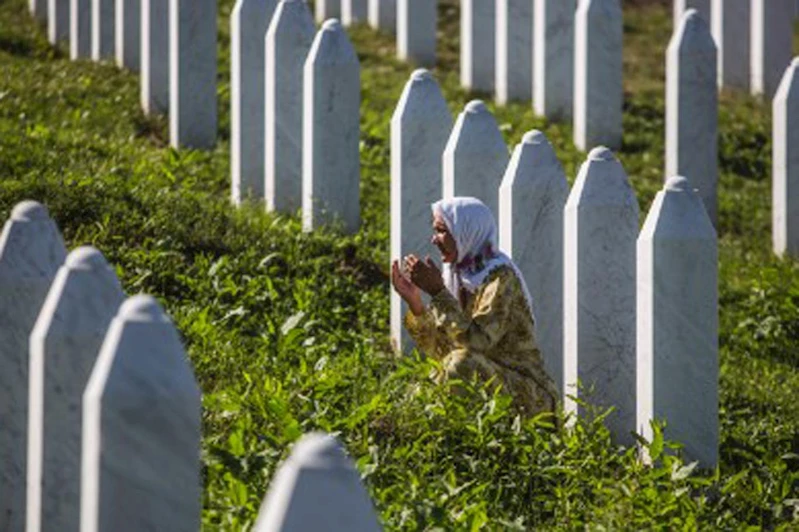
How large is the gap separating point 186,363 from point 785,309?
6074mm

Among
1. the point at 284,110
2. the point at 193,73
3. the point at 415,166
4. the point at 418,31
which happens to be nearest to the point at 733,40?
the point at 418,31

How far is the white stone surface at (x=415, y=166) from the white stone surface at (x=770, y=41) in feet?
20.5

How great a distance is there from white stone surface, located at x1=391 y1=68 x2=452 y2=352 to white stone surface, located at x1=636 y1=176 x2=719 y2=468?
66.0 inches

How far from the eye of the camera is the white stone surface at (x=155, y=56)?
12844 millimetres

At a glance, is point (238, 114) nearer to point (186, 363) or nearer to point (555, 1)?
point (555, 1)

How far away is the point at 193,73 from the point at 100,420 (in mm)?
7402

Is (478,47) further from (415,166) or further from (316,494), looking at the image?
(316,494)

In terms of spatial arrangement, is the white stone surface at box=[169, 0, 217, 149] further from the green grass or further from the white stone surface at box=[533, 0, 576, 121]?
the white stone surface at box=[533, 0, 576, 121]

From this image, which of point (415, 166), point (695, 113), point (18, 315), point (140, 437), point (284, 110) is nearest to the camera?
point (140, 437)

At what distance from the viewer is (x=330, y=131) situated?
10.3 meters

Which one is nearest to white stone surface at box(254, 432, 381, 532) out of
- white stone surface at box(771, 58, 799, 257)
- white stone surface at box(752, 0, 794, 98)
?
white stone surface at box(771, 58, 799, 257)

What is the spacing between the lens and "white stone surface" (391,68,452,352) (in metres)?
9.27

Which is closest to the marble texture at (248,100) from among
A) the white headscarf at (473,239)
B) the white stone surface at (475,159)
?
the white stone surface at (475,159)

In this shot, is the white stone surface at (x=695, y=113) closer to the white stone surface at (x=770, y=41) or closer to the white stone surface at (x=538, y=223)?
the white stone surface at (x=770, y=41)
